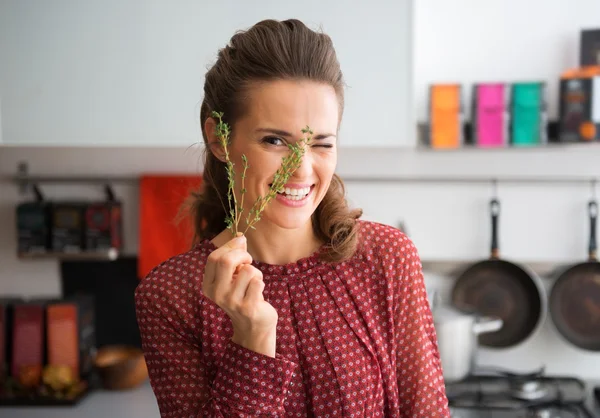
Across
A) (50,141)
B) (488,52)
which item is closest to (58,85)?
(50,141)

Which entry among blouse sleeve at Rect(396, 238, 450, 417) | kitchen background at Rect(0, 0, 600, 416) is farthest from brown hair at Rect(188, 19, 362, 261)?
kitchen background at Rect(0, 0, 600, 416)

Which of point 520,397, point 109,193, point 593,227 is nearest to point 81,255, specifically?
point 109,193

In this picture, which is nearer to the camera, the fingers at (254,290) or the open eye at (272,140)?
the fingers at (254,290)

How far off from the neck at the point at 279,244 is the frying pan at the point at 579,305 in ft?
4.63

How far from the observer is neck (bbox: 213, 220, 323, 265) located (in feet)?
4.19

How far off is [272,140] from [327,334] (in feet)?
1.21

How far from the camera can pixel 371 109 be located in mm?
2096

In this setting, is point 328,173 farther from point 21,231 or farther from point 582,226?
point 21,231

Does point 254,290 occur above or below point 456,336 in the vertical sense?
above

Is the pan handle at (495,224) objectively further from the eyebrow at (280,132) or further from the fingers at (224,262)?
the fingers at (224,262)

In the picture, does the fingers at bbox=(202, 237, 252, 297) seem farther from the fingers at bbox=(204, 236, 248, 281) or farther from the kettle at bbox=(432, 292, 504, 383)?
the kettle at bbox=(432, 292, 504, 383)

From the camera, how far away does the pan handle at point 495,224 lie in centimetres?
240

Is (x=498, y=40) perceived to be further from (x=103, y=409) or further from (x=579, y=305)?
(x=103, y=409)

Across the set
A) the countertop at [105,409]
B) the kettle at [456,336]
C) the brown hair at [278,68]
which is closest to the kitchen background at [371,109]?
the kettle at [456,336]
